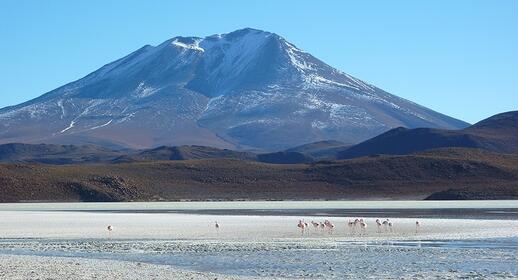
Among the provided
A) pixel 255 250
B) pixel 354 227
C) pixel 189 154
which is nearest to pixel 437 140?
pixel 189 154

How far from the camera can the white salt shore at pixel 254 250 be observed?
2433 cm

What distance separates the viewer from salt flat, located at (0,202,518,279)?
2436cm

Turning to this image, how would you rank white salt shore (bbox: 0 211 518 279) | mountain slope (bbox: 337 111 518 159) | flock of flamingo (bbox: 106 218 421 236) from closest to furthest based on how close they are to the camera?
1. white salt shore (bbox: 0 211 518 279)
2. flock of flamingo (bbox: 106 218 421 236)
3. mountain slope (bbox: 337 111 518 159)

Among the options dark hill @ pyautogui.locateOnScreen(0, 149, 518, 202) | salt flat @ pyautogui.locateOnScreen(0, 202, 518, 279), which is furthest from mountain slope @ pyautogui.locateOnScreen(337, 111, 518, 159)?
salt flat @ pyautogui.locateOnScreen(0, 202, 518, 279)

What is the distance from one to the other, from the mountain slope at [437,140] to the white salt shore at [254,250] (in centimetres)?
12871

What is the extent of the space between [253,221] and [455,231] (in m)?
12.3

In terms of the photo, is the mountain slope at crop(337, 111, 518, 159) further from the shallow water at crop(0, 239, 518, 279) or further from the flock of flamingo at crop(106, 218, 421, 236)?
the shallow water at crop(0, 239, 518, 279)

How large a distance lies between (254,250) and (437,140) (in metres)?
153

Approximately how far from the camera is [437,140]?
590 feet

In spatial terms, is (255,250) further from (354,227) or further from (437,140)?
(437,140)

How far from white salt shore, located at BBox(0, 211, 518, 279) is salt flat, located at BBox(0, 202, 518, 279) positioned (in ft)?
0.09

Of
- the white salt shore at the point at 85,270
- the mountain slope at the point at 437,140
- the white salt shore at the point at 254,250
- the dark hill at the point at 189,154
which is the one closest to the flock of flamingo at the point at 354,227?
the white salt shore at the point at 254,250

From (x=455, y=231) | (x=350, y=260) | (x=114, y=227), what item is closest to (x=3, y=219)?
(x=114, y=227)

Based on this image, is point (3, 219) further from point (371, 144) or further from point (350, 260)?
point (371, 144)
